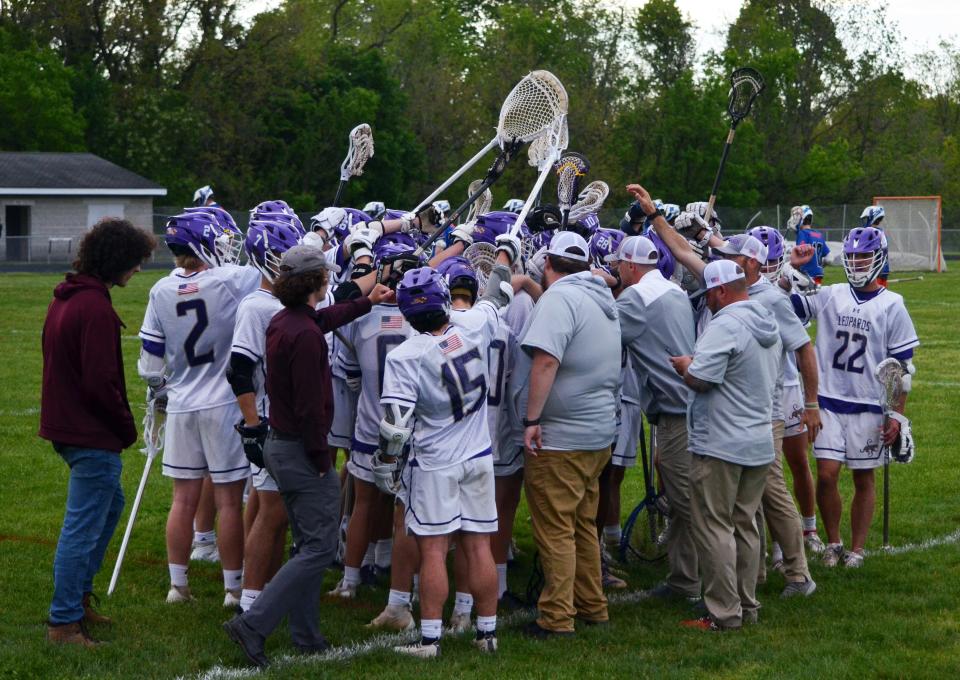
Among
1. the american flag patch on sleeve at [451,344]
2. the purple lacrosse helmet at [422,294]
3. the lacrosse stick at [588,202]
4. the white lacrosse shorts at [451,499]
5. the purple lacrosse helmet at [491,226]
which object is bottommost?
the white lacrosse shorts at [451,499]

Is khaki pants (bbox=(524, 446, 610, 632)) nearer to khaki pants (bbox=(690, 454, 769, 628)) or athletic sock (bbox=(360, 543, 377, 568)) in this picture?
khaki pants (bbox=(690, 454, 769, 628))

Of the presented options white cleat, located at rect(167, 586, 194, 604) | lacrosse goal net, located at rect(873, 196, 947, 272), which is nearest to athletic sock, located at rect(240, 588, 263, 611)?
white cleat, located at rect(167, 586, 194, 604)

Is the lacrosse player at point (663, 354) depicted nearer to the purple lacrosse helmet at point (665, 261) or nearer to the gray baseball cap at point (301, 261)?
the purple lacrosse helmet at point (665, 261)

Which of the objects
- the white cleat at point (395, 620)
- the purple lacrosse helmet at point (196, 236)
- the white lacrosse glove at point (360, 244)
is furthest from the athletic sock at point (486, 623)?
the purple lacrosse helmet at point (196, 236)

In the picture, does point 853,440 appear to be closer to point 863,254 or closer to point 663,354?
point 863,254

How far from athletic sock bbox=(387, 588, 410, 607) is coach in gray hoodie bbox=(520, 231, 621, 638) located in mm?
689

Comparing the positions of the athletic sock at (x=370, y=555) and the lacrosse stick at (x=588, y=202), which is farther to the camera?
the lacrosse stick at (x=588, y=202)

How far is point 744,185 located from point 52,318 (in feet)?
170

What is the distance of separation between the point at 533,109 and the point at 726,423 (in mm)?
2928

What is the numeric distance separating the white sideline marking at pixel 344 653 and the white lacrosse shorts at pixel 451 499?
64cm

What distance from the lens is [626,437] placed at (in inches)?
299

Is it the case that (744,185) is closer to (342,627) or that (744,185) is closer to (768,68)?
(768,68)

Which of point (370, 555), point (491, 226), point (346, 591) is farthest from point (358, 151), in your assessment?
point (346, 591)

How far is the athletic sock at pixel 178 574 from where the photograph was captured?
6.91m
